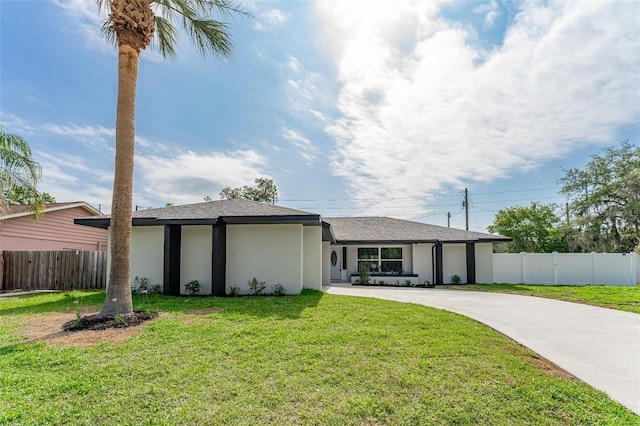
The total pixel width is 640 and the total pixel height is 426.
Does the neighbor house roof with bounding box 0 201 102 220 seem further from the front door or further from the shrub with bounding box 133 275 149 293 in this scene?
the front door

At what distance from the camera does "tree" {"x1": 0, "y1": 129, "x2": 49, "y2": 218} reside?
36.3 ft

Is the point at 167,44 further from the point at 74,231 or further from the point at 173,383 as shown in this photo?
the point at 74,231

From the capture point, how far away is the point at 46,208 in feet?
52.3

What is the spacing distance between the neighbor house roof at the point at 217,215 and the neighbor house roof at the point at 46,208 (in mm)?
5142

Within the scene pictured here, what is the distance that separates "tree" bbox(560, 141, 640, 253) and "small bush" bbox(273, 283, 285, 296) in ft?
79.6

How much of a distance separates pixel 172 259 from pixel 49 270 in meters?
6.71

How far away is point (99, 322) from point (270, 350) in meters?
4.12

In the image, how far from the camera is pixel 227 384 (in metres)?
3.80

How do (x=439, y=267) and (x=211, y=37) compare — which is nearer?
(x=211, y=37)

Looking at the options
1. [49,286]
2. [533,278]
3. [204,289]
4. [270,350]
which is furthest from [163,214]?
[533,278]

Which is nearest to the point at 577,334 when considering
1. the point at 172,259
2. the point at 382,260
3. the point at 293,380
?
the point at 293,380

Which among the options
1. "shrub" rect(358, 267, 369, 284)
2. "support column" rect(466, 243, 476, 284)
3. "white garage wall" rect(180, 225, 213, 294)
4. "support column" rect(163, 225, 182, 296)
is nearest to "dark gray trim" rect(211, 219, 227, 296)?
"white garage wall" rect(180, 225, 213, 294)

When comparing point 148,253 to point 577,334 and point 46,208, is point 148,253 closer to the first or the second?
point 46,208

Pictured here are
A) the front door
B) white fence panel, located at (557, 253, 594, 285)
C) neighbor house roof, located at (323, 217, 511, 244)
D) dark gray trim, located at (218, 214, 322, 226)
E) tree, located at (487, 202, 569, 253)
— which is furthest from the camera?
tree, located at (487, 202, 569, 253)
